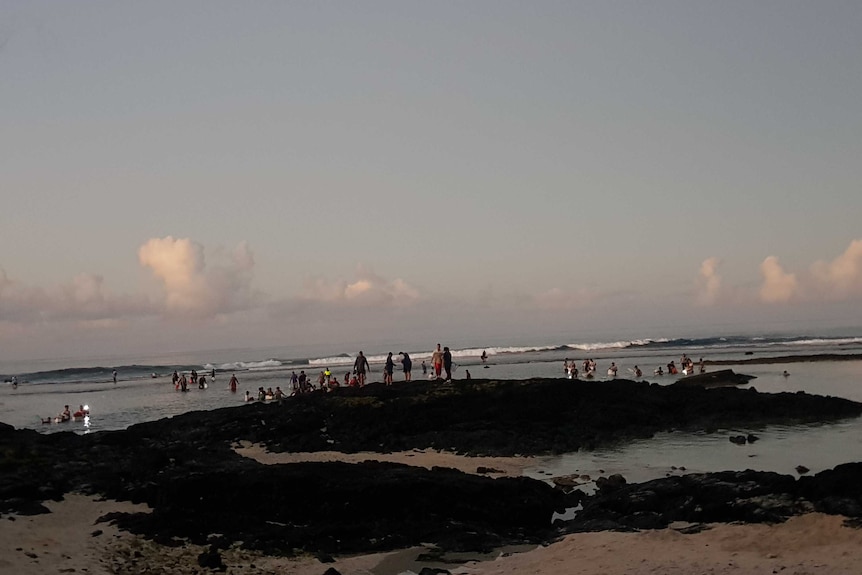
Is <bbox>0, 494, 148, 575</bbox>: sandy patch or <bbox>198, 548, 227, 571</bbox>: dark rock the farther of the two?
<bbox>198, 548, 227, 571</bbox>: dark rock

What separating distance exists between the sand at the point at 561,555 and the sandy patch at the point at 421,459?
780cm

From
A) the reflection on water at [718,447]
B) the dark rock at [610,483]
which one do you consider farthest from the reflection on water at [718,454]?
the dark rock at [610,483]

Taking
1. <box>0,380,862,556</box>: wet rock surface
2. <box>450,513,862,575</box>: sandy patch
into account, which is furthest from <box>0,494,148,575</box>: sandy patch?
<box>450,513,862,575</box>: sandy patch

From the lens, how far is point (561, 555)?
39.5ft

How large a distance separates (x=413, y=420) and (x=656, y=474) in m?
11.7

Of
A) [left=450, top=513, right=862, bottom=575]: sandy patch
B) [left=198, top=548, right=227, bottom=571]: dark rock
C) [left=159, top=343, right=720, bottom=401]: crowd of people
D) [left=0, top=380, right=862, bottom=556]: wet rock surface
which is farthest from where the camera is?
[left=159, top=343, right=720, bottom=401]: crowd of people

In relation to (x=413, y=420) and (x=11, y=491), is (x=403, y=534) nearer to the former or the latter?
(x=11, y=491)

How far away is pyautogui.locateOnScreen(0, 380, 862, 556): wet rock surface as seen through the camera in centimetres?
1350

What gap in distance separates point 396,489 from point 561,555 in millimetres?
4610

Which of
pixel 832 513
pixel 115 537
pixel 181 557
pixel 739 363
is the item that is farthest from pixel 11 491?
pixel 739 363

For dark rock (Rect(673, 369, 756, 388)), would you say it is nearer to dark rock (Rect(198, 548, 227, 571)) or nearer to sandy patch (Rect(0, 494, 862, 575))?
sandy patch (Rect(0, 494, 862, 575))

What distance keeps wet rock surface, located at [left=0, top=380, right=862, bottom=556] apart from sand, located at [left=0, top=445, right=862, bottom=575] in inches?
19.5

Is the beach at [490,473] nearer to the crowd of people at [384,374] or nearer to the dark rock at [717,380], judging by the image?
the dark rock at [717,380]

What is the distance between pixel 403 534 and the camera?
1417 centimetres
